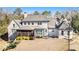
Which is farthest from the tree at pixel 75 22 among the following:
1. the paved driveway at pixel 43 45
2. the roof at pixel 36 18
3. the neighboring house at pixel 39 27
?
the roof at pixel 36 18

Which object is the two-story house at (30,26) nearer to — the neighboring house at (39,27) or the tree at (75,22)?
the neighboring house at (39,27)

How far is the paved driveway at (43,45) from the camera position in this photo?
2945 millimetres

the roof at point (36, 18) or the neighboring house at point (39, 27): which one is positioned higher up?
the roof at point (36, 18)

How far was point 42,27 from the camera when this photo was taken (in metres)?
2.95

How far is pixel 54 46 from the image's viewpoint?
9.67ft

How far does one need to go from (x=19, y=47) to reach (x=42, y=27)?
34 cm

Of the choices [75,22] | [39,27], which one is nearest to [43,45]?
[39,27]

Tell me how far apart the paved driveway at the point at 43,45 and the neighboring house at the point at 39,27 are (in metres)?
0.07
